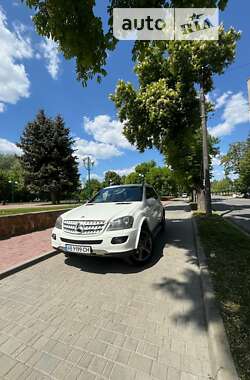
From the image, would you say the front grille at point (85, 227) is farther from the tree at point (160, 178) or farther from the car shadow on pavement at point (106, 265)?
the tree at point (160, 178)

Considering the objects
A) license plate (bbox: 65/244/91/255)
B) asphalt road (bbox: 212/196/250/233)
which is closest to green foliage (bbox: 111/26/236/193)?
asphalt road (bbox: 212/196/250/233)

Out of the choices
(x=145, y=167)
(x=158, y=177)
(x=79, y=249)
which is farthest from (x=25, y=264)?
(x=145, y=167)

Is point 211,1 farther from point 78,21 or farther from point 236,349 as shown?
point 236,349

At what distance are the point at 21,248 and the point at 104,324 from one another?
4448 mm

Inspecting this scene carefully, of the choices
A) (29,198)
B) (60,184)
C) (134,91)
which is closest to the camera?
(134,91)

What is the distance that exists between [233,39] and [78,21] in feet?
44.7

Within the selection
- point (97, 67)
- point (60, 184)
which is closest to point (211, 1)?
point (97, 67)

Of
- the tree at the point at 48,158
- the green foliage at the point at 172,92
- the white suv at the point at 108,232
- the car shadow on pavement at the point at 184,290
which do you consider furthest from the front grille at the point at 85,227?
the tree at the point at 48,158

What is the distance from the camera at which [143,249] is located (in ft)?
16.0

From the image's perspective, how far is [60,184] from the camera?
1192 inches

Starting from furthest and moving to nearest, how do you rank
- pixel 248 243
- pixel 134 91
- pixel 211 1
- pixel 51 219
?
pixel 134 91 → pixel 51 219 → pixel 248 243 → pixel 211 1

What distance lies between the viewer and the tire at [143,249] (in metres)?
4.73

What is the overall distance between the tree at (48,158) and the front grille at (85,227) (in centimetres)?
2639

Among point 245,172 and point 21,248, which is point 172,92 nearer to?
point 21,248
